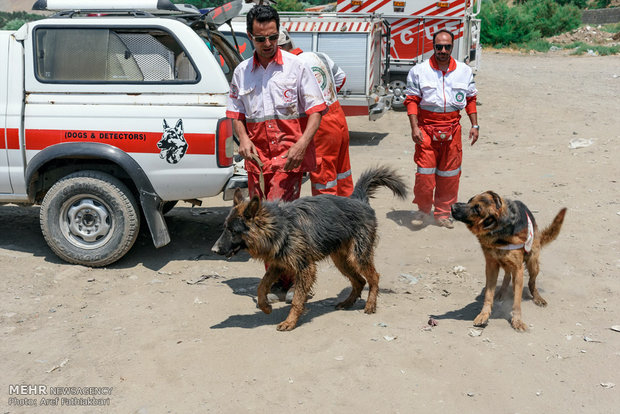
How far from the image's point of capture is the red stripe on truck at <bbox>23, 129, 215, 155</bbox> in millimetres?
5742

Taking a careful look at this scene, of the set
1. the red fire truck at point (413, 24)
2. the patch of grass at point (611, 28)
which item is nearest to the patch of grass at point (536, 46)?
the patch of grass at point (611, 28)

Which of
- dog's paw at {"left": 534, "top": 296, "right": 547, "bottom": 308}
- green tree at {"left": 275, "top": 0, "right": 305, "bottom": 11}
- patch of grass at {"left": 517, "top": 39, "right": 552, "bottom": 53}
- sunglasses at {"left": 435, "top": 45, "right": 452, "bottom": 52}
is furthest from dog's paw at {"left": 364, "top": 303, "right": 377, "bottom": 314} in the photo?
green tree at {"left": 275, "top": 0, "right": 305, "bottom": 11}

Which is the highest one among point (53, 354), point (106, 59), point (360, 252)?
point (106, 59)

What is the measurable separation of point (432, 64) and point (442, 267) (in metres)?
2.34

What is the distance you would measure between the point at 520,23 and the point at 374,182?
30196mm

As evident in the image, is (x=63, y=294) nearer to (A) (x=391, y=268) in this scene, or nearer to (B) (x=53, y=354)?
(B) (x=53, y=354)

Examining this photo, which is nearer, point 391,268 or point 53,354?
point 53,354

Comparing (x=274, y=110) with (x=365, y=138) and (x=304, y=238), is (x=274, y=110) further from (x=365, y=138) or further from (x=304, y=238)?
(x=365, y=138)

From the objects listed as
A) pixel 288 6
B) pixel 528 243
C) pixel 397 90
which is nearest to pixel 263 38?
pixel 528 243

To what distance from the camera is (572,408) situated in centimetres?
382

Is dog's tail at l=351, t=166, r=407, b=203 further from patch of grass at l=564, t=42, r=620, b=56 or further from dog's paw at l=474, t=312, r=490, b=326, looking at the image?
patch of grass at l=564, t=42, r=620, b=56

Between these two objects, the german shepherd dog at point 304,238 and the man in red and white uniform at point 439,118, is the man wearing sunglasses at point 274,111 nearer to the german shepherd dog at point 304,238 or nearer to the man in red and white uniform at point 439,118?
the german shepherd dog at point 304,238

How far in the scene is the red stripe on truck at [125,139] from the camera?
226 inches

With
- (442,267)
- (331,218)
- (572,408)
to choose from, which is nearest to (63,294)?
(331,218)
